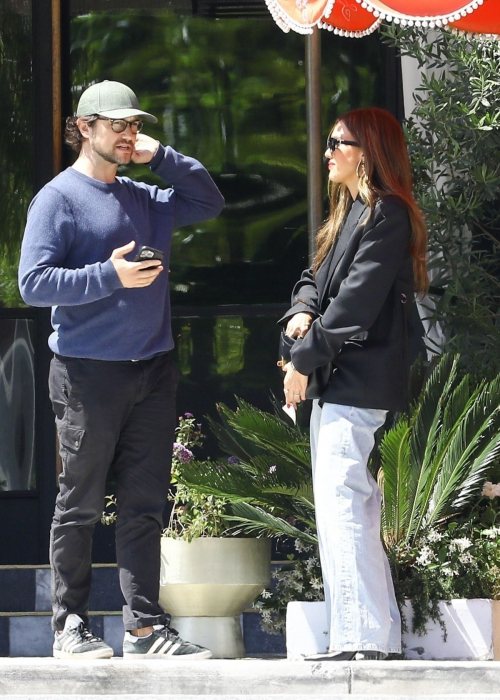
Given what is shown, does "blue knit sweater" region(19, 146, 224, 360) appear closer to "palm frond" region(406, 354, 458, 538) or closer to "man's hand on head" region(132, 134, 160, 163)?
"man's hand on head" region(132, 134, 160, 163)

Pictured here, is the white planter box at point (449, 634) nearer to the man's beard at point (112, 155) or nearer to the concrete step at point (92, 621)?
the concrete step at point (92, 621)

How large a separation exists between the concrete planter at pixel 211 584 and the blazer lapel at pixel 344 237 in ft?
3.82

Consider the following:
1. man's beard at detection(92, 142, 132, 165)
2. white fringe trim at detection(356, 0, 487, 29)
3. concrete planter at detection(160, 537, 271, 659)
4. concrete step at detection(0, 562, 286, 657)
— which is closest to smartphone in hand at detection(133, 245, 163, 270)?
man's beard at detection(92, 142, 132, 165)

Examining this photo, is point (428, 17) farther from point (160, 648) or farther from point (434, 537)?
point (160, 648)

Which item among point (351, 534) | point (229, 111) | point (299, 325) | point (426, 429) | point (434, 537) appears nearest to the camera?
point (351, 534)

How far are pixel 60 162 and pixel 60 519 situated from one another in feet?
10.2

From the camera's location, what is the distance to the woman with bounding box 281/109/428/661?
434 cm

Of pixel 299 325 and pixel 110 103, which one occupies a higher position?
pixel 110 103

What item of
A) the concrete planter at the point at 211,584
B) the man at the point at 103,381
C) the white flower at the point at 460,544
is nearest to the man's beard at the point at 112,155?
the man at the point at 103,381

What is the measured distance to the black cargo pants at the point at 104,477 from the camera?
4562 mm

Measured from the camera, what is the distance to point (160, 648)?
4570 millimetres

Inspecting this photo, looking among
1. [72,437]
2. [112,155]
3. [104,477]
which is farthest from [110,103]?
[104,477]

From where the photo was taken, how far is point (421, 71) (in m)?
6.35

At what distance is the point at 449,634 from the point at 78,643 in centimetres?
133
